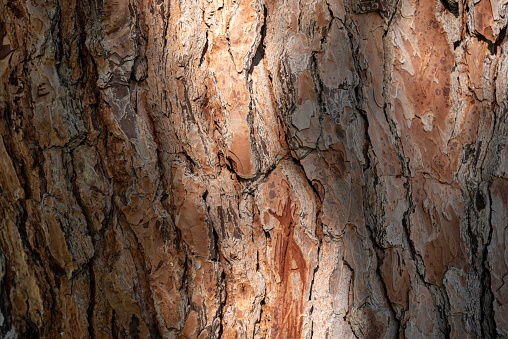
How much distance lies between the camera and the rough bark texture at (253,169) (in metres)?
0.82

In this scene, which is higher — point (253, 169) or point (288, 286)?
point (253, 169)

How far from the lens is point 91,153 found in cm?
83

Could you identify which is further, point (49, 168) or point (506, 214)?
point (506, 214)

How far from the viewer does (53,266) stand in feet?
2.74

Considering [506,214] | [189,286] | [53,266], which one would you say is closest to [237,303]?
[189,286]

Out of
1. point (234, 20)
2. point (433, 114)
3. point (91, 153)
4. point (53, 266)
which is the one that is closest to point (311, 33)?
point (234, 20)

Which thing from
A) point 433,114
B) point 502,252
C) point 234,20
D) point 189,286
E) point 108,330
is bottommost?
point 108,330

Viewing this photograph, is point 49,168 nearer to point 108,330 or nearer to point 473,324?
point 108,330

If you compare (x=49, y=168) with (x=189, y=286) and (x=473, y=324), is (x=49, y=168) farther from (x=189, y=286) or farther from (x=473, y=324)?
(x=473, y=324)

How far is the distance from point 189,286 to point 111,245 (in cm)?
20

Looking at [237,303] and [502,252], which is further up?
[502,252]

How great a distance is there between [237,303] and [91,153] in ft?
1.56

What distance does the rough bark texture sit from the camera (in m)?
0.82

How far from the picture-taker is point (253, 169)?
0.87 meters
